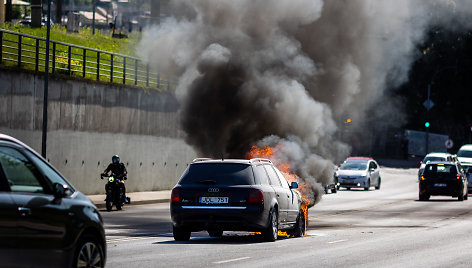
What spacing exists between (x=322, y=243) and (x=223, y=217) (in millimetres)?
→ 2030

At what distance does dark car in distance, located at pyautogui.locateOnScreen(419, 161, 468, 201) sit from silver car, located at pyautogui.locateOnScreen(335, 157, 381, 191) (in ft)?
34.2

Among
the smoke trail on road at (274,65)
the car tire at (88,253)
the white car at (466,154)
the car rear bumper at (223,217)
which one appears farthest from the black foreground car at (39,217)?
the white car at (466,154)

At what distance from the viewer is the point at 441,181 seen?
38.9 metres

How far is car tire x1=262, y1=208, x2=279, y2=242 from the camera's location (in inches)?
687

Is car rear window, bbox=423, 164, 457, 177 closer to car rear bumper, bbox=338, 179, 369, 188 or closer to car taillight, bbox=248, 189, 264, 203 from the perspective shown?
car rear bumper, bbox=338, 179, 369, 188

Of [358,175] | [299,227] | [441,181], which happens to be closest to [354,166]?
[358,175]

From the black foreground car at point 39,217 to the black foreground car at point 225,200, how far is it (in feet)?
25.1

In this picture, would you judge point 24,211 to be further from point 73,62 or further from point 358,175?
point 358,175

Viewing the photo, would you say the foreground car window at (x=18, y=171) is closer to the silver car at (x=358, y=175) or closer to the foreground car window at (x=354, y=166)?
the silver car at (x=358, y=175)

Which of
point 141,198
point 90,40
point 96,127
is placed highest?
point 90,40

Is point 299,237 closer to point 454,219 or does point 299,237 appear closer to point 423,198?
point 454,219

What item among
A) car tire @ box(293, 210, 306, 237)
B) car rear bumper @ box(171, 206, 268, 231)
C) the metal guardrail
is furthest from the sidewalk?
car rear bumper @ box(171, 206, 268, 231)

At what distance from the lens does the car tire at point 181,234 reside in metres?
17.6

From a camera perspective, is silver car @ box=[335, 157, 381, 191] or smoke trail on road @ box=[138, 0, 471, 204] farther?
silver car @ box=[335, 157, 381, 191]
